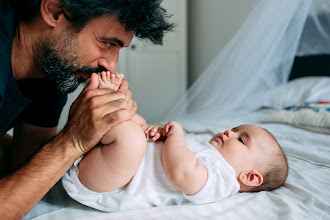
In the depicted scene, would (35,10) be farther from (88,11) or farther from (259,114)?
(259,114)

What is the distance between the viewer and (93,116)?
795 millimetres

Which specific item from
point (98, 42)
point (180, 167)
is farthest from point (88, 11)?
point (180, 167)

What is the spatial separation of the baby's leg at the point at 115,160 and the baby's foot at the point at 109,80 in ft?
0.61

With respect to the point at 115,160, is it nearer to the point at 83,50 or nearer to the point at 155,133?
the point at 155,133

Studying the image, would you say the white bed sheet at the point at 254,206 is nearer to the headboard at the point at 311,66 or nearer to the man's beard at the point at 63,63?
the man's beard at the point at 63,63

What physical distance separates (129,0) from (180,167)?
0.55 meters

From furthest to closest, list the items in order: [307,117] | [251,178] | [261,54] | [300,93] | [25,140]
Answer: [300,93]
[261,54]
[307,117]
[25,140]
[251,178]

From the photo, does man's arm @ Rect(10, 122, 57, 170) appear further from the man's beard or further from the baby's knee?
the baby's knee

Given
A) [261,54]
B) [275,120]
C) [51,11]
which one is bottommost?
[275,120]

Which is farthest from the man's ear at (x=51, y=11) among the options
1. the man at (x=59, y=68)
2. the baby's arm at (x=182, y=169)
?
the baby's arm at (x=182, y=169)

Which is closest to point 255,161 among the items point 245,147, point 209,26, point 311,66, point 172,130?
point 245,147

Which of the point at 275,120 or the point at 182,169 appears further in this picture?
the point at 275,120

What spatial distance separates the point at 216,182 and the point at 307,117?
1032 mm

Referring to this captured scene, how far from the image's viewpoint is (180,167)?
2.52 feet
